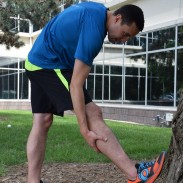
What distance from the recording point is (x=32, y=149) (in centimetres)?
363

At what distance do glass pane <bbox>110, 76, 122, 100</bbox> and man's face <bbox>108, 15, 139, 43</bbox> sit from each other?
15.3 meters

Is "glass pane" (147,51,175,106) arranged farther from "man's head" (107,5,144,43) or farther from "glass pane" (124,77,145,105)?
"man's head" (107,5,144,43)

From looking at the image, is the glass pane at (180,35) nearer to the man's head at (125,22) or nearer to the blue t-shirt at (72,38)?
the blue t-shirt at (72,38)

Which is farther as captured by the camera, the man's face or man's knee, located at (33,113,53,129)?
man's knee, located at (33,113,53,129)

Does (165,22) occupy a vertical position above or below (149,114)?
above

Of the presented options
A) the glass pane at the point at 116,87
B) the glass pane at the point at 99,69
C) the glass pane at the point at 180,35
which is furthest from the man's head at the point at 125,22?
the glass pane at the point at 99,69

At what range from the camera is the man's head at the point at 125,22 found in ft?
9.64

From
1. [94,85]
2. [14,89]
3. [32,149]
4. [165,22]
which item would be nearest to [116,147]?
[32,149]

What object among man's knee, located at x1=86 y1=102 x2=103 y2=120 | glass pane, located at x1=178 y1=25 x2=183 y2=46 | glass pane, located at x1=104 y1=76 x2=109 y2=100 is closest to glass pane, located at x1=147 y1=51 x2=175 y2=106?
glass pane, located at x1=178 y1=25 x2=183 y2=46

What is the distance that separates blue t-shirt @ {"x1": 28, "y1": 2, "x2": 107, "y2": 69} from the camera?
2871 mm

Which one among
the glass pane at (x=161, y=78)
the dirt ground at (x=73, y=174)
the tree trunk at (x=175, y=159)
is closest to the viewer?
the tree trunk at (x=175, y=159)

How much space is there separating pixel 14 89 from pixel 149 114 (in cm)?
1386

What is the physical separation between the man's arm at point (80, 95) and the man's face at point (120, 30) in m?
0.35

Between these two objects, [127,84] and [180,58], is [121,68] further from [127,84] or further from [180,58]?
[180,58]
